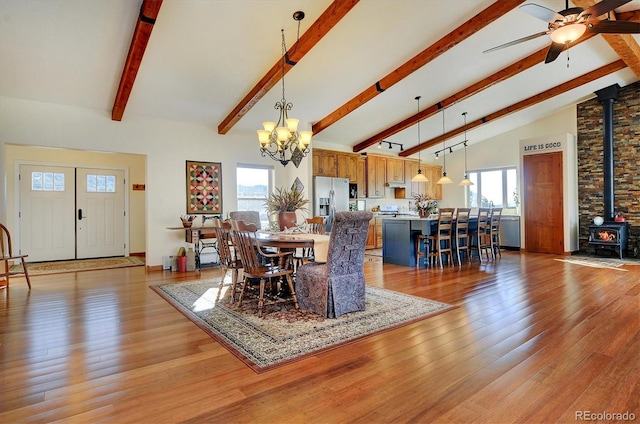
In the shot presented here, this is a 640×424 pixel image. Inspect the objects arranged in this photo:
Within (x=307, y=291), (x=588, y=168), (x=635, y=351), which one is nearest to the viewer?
(x=635, y=351)

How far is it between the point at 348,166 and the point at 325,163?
2.48 ft

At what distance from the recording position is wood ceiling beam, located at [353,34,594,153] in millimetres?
5504

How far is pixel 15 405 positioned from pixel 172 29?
3729 millimetres

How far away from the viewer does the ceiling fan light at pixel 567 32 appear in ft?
10.5

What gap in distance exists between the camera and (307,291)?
135 inches

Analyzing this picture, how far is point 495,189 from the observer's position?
9391mm

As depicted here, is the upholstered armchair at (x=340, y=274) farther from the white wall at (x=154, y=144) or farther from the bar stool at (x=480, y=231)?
the bar stool at (x=480, y=231)

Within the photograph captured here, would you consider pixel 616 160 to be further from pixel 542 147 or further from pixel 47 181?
pixel 47 181

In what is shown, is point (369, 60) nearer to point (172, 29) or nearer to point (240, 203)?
point (172, 29)

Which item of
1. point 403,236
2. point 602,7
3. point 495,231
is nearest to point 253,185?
point 403,236

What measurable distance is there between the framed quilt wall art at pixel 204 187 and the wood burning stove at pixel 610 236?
760 centimetres

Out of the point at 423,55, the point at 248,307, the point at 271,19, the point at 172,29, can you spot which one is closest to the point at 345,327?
the point at 248,307

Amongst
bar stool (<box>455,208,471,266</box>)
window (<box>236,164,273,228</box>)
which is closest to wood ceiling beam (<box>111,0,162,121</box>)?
window (<box>236,164,273,228</box>)

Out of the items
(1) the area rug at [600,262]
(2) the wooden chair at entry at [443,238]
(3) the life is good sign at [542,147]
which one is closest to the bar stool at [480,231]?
(2) the wooden chair at entry at [443,238]
